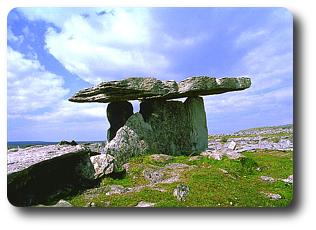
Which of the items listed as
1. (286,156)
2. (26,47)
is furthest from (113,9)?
(286,156)

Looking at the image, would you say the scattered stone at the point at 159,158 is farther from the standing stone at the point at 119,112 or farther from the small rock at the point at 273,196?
the small rock at the point at 273,196

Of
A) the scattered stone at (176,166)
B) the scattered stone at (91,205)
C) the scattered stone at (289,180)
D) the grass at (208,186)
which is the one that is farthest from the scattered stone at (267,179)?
the scattered stone at (91,205)

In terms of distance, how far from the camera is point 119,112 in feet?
45.4

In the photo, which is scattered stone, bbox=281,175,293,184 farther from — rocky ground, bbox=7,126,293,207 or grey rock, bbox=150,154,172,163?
grey rock, bbox=150,154,172,163

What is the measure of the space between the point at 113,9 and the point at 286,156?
627 centimetres

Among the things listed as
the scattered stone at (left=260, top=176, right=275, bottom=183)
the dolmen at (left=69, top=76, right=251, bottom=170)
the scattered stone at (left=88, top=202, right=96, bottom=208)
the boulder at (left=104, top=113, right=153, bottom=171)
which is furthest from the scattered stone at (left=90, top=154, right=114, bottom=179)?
the scattered stone at (left=260, top=176, right=275, bottom=183)

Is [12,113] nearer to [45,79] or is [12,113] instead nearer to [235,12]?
[45,79]

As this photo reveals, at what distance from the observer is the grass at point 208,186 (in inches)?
368

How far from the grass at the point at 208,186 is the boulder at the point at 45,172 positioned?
1.48 ft

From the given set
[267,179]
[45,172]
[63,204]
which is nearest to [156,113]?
[267,179]

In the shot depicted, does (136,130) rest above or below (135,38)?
below

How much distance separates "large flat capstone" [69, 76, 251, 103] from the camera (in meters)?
12.1

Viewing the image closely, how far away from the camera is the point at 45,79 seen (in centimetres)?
977
